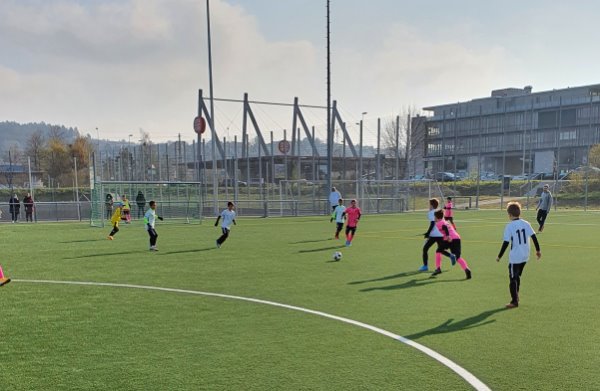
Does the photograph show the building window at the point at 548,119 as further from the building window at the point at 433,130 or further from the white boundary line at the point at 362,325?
the white boundary line at the point at 362,325

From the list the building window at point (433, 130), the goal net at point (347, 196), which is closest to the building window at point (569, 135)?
the building window at point (433, 130)

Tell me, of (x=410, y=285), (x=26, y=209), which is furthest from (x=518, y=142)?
(x=410, y=285)

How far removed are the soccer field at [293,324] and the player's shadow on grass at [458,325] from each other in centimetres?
3

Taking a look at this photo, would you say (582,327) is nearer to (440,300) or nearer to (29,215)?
(440,300)

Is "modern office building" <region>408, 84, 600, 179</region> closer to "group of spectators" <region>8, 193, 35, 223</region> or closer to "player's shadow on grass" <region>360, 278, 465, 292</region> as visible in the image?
"group of spectators" <region>8, 193, 35, 223</region>

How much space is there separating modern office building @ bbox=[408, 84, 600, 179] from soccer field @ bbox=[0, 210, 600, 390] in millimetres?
59537

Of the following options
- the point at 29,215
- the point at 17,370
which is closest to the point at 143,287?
the point at 17,370

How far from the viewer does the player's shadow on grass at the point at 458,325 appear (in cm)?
659

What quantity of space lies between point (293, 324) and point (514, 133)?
8594cm

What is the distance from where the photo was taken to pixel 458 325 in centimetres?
701

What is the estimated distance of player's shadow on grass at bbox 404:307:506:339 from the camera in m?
6.59

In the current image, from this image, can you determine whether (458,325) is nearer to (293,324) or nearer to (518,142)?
(293,324)

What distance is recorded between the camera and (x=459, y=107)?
99500mm

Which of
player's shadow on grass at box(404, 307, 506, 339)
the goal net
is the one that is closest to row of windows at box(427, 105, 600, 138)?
the goal net
